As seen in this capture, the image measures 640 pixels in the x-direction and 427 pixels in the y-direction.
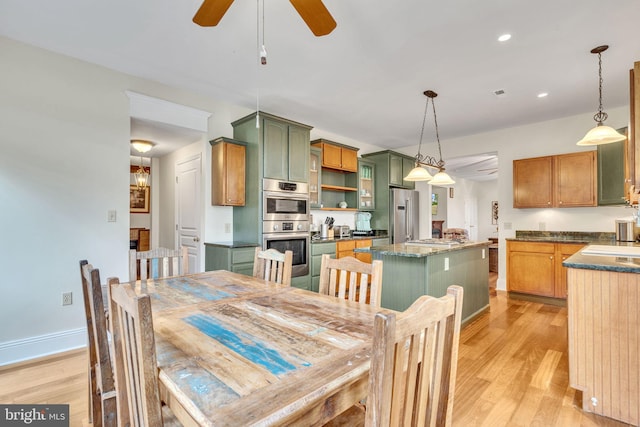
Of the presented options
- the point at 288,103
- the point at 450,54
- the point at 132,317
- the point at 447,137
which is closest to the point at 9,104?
the point at 288,103

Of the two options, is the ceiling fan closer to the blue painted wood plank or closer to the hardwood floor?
the blue painted wood plank

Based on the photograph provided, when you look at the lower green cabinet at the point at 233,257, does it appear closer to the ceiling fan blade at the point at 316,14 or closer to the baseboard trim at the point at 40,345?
the baseboard trim at the point at 40,345

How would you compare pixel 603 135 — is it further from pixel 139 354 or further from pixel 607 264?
pixel 139 354

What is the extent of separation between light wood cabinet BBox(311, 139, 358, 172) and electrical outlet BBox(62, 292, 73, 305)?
3.54 m

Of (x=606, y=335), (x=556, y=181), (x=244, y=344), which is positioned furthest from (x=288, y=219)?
(x=556, y=181)

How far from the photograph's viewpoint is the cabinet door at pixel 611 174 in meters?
3.82

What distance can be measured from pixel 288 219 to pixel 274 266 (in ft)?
6.27

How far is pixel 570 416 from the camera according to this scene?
5.98 feet

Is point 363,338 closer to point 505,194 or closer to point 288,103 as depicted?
point 288,103

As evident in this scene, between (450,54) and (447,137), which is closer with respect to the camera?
(450,54)

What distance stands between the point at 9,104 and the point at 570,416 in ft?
15.7

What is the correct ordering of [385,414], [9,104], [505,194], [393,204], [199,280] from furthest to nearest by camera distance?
[393,204]
[505,194]
[9,104]
[199,280]
[385,414]

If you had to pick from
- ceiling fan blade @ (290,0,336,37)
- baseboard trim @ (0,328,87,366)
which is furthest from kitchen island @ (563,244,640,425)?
baseboard trim @ (0,328,87,366)

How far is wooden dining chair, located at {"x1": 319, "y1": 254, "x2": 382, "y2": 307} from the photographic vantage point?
157cm
